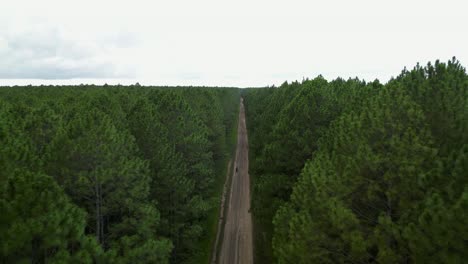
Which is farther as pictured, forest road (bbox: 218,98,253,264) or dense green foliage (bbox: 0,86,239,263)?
forest road (bbox: 218,98,253,264)

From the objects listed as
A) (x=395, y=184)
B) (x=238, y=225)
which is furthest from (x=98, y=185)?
(x=238, y=225)

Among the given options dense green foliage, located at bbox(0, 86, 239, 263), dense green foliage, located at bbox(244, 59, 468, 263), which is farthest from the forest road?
dense green foliage, located at bbox(244, 59, 468, 263)

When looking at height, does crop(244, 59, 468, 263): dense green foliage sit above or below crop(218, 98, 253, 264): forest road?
above

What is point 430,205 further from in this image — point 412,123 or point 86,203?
point 86,203

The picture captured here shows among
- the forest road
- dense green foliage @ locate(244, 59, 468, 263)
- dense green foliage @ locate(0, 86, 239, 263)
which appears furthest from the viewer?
the forest road

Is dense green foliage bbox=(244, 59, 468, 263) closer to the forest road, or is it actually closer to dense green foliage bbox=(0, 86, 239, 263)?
dense green foliage bbox=(0, 86, 239, 263)

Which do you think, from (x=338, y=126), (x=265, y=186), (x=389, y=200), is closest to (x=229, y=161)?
(x=265, y=186)
